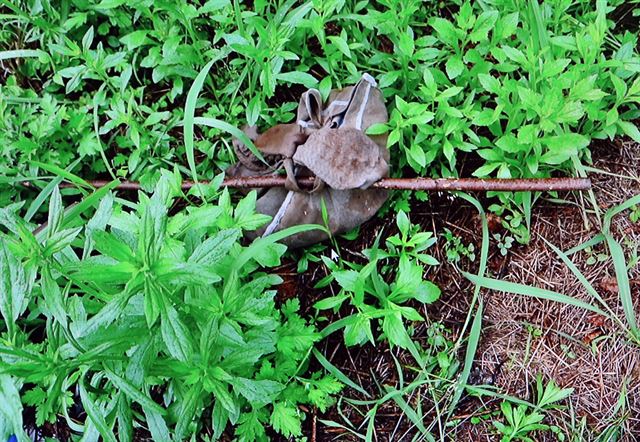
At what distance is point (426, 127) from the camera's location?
2035mm

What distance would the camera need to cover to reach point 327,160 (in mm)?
2027

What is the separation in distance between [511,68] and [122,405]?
1643mm

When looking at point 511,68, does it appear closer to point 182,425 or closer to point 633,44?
→ point 633,44

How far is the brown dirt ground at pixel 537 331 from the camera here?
6.81 feet

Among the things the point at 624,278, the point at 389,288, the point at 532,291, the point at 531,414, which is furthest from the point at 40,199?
→ the point at 624,278

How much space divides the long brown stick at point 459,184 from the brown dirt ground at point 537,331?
164 millimetres

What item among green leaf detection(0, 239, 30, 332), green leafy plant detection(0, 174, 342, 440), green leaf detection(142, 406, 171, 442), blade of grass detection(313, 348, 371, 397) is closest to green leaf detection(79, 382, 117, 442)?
green leafy plant detection(0, 174, 342, 440)

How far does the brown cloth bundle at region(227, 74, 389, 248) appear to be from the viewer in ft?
6.66

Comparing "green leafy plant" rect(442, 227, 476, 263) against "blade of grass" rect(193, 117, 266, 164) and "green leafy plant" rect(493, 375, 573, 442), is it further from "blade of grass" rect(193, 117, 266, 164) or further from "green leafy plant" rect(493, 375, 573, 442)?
"blade of grass" rect(193, 117, 266, 164)

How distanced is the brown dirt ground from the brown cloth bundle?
6.5 inches

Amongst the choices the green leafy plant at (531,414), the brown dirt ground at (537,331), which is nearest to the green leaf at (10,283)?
the brown dirt ground at (537,331)

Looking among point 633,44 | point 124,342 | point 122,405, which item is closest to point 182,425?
point 122,405

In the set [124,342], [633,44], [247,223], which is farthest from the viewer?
[633,44]

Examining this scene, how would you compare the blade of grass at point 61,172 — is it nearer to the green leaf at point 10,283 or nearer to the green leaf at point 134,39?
the green leaf at point 134,39
